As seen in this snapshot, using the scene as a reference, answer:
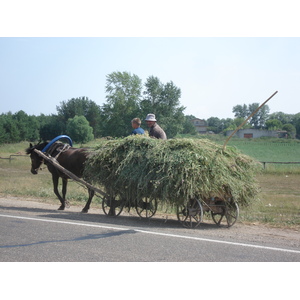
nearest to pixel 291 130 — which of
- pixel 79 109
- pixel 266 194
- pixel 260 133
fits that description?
pixel 260 133

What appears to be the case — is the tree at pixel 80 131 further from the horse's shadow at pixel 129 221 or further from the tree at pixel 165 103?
the horse's shadow at pixel 129 221

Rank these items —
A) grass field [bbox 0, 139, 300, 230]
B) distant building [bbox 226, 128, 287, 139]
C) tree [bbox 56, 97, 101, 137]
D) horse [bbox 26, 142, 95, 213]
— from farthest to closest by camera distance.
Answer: tree [bbox 56, 97, 101, 137]
distant building [bbox 226, 128, 287, 139]
horse [bbox 26, 142, 95, 213]
grass field [bbox 0, 139, 300, 230]

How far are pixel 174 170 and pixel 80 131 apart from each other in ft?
241

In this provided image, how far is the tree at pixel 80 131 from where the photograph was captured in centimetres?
7919

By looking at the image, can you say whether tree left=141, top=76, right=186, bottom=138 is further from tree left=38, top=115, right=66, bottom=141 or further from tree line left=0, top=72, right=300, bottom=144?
tree left=38, top=115, right=66, bottom=141

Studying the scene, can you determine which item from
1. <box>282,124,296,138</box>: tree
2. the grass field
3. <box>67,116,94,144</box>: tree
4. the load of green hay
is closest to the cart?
the load of green hay

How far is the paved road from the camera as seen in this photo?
602cm

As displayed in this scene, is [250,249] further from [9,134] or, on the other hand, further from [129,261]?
[9,134]

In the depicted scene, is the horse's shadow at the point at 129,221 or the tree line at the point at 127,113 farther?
the tree line at the point at 127,113

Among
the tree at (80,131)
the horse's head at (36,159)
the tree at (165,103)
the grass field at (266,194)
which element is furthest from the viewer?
the tree at (80,131)

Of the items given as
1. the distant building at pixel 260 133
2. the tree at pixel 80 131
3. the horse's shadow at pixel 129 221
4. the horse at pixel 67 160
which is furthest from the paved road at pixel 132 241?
the tree at pixel 80 131

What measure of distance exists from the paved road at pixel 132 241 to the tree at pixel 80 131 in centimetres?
7012

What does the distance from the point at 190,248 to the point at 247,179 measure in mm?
3051

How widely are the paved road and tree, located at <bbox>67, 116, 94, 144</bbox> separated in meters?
70.1
